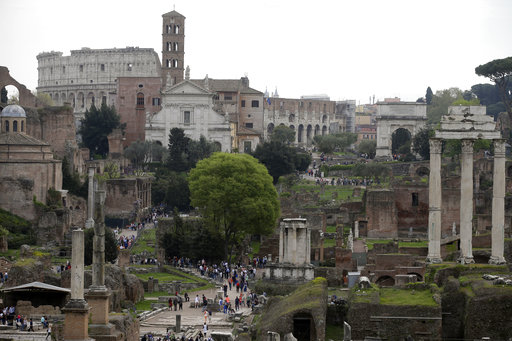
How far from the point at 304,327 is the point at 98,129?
203 feet

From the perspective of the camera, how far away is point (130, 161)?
8938 centimetres

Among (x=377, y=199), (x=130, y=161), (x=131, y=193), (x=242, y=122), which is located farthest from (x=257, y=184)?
(x=242, y=122)

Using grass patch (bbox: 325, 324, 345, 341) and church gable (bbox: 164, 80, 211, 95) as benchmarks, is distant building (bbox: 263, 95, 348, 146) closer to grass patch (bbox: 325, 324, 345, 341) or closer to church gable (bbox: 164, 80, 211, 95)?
church gable (bbox: 164, 80, 211, 95)

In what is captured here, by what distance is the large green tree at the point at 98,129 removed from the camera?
3654 inches

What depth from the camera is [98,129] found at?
9294 centimetres

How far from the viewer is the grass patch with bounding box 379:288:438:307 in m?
32.2

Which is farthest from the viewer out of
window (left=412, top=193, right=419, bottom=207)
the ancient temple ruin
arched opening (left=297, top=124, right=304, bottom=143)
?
arched opening (left=297, top=124, right=304, bottom=143)

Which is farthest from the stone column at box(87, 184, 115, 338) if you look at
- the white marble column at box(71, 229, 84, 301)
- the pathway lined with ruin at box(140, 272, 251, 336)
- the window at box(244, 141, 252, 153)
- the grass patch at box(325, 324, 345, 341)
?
the window at box(244, 141, 252, 153)

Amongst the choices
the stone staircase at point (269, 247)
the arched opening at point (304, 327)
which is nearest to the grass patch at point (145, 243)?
the stone staircase at point (269, 247)

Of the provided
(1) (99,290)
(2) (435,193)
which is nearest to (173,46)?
(2) (435,193)

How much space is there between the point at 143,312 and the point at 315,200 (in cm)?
A: 2923

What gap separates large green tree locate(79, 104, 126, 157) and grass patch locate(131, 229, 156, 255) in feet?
96.8

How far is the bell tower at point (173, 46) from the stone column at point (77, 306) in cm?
7660

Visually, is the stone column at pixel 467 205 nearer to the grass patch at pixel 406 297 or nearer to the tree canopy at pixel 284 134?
the grass patch at pixel 406 297
